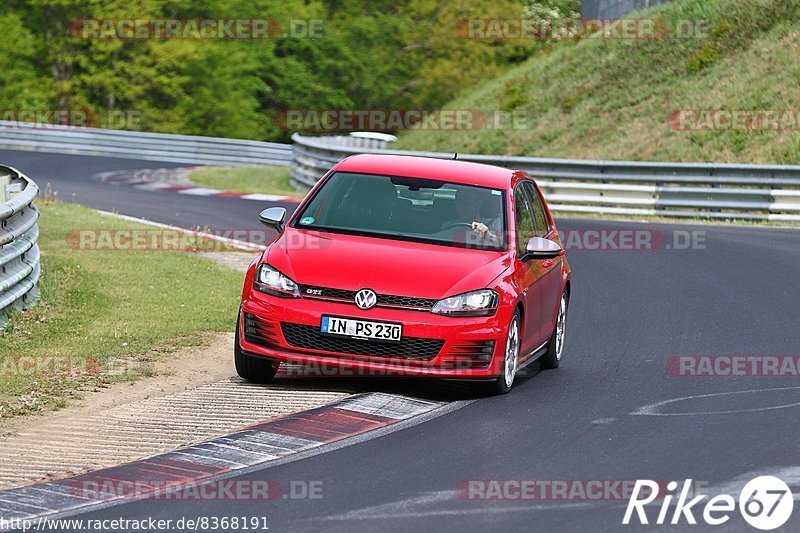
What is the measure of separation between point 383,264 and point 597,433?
6.53 feet

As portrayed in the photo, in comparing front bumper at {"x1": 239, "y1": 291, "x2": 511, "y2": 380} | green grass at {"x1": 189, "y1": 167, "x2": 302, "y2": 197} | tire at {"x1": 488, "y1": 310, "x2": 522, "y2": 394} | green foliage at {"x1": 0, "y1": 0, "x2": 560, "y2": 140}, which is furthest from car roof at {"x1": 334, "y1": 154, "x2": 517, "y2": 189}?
green foliage at {"x1": 0, "y1": 0, "x2": 560, "y2": 140}

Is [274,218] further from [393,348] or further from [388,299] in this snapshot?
[393,348]

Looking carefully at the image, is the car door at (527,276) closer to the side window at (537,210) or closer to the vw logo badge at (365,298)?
the side window at (537,210)

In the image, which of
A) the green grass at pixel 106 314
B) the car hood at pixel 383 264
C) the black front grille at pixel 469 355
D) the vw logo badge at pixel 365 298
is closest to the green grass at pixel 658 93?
the green grass at pixel 106 314

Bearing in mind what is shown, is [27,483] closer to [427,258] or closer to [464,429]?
[464,429]

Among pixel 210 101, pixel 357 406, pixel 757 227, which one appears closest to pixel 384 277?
pixel 357 406

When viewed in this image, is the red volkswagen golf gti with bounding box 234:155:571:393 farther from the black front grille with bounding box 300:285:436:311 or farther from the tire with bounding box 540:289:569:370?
the tire with bounding box 540:289:569:370

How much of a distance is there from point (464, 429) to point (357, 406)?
33.8 inches

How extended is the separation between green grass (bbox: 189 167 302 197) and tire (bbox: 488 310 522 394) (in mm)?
23598

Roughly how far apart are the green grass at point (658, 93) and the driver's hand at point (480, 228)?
21363mm

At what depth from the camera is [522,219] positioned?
11.0 meters

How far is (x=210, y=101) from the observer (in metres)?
66.6

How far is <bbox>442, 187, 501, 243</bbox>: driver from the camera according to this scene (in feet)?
34.4

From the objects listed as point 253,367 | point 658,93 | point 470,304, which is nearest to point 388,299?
point 470,304
